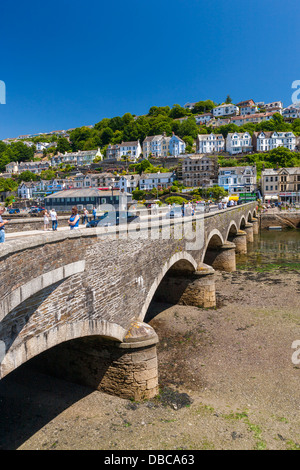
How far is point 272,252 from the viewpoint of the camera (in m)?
37.9

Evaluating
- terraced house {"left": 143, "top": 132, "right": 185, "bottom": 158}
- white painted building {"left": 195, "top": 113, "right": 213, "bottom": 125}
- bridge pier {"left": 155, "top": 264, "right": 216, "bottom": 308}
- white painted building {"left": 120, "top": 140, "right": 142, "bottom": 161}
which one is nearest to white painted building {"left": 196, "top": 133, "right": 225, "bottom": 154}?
terraced house {"left": 143, "top": 132, "right": 185, "bottom": 158}

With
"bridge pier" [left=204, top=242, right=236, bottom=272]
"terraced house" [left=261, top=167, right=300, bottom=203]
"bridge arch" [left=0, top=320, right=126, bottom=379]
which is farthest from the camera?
"terraced house" [left=261, top=167, right=300, bottom=203]

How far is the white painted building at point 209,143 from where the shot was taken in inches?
4747

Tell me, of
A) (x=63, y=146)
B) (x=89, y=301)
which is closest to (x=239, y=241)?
(x=89, y=301)

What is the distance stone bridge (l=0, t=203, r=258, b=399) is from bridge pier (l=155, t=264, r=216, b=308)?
1873 mm

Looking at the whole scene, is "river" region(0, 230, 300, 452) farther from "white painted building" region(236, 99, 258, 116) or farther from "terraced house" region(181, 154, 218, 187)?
"white painted building" region(236, 99, 258, 116)

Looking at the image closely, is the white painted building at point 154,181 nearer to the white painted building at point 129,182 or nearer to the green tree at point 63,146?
the white painted building at point 129,182

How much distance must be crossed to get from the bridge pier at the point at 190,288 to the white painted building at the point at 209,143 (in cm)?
10743

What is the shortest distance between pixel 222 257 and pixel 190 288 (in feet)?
31.5

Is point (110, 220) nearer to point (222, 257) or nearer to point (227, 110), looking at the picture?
point (222, 257)

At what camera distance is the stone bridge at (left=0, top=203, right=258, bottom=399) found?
6.45 meters

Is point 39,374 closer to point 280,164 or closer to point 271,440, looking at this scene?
point 271,440

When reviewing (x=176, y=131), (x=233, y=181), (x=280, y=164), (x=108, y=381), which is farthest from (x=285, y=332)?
(x=176, y=131)
